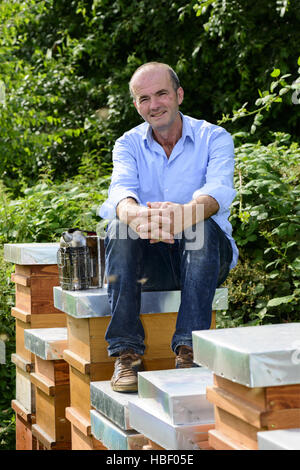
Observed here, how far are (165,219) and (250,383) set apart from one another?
1111 mm

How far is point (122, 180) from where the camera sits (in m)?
3.03

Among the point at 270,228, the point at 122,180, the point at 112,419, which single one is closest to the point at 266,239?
the point at 270,228

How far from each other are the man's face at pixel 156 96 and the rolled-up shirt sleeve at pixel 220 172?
0.76 feet

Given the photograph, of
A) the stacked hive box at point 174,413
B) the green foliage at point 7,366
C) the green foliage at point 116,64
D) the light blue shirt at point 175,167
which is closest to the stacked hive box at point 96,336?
the light blue shirt at point 175,167

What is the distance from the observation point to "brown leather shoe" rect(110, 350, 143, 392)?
2.56m

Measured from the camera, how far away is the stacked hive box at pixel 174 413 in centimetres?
202

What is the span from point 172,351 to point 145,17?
22.1 ft

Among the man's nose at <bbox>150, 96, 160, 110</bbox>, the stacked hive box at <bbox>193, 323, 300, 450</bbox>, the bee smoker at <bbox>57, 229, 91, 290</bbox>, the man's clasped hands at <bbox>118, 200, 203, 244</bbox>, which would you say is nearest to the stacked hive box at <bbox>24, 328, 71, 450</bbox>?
the bee smoker at <bbox>57, 229, 91, 290</bbox>

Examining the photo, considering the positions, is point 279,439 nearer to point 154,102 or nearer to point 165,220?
point 165,220

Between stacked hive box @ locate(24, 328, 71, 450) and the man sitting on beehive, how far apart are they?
2.20 feet

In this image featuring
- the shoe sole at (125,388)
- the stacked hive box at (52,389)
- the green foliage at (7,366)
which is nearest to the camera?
the shoe sole at (125,388)

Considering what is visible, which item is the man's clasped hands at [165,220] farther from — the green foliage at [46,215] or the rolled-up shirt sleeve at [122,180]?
the green foliage at [46,215]

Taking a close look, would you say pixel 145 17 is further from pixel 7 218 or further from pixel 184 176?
pixel 184 176

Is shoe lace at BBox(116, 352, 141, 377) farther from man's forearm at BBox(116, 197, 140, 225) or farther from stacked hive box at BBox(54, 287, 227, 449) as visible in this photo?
man's forearm at BBox(116, 197, 140, 225)
